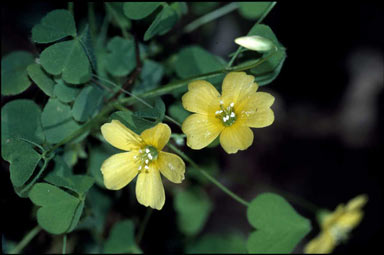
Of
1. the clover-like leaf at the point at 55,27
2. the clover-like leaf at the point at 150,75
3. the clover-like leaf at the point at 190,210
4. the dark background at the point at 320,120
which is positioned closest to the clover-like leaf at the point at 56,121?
the clover-like leaf at the point at 55,27

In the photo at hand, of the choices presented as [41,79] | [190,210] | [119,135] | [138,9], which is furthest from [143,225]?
[138,9]

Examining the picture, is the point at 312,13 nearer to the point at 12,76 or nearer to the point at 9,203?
the point at 12,76

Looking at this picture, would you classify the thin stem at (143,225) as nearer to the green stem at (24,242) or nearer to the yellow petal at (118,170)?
the green stem at (24,242)

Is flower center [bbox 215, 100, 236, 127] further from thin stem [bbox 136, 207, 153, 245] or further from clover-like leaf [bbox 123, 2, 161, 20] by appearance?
thin stem [bbox 136, 207, 153, 245]

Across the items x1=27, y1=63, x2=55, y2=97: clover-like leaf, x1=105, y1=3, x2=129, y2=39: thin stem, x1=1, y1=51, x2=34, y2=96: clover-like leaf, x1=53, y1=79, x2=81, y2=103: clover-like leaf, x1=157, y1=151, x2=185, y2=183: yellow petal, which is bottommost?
x1=1, y1=51, x2=34, y2=96: clover-like leaf

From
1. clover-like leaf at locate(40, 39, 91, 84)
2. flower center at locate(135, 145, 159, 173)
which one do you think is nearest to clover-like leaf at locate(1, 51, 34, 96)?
clover-like leaf at locate(40, 39, 91, 84)

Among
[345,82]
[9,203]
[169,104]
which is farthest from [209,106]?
[345,82]

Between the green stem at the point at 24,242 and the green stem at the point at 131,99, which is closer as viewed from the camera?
the green stem at the point at 131,99

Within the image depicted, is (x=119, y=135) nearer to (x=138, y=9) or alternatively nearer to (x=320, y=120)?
(x=138, y=9)
